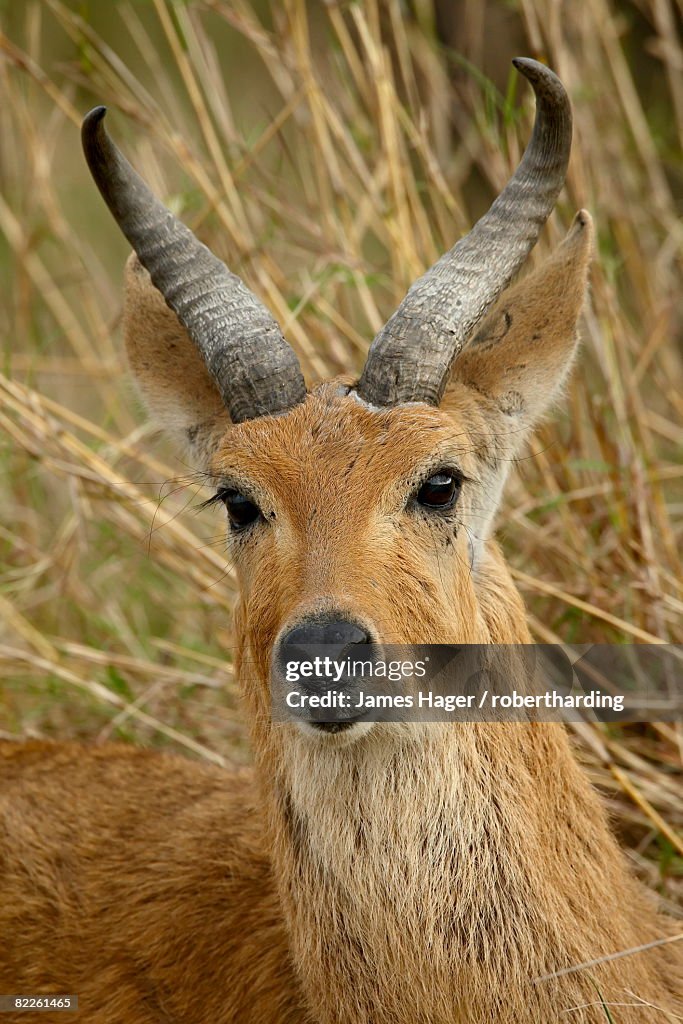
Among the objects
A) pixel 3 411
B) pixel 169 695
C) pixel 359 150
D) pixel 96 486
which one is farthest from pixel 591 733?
pixel 359 150

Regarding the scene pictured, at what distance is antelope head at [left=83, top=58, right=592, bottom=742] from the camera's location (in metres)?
3.55

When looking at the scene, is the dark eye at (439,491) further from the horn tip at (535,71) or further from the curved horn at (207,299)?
the horn tip at (535,71)

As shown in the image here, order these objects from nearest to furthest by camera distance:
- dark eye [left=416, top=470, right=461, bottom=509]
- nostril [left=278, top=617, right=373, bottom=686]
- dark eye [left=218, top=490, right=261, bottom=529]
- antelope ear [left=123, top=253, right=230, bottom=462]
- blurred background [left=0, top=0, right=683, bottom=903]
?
nostril [left=278, top=617, right=373, bottom=686] < dark eye [left=416, top=470, right=461, bottom=509] < dark eye [left=218, top=490, right=261, bottom=529] < antelope ear [left=123, top=253, right=230, bottom=462] < blurred background [left=0, top=0, right=683, bottom=903]

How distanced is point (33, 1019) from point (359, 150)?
463cm

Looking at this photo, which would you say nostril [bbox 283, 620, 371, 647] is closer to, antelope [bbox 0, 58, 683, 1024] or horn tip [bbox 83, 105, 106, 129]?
antelope [bbox 0, 58, 683, 1024]

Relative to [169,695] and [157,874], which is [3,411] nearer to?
[169,695]

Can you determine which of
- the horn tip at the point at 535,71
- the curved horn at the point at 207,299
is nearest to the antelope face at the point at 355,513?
the curved horn at the point at 207,299

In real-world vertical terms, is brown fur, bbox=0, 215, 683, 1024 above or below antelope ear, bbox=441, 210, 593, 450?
below

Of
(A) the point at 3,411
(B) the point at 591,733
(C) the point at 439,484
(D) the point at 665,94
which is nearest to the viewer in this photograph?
(C) the point at 439,484

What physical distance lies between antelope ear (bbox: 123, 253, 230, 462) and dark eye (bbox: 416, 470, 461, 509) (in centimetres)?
94

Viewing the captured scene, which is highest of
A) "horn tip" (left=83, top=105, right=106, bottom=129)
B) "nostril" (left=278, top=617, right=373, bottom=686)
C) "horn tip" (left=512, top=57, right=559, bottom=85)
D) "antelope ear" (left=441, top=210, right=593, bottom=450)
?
"horn tip" (left=83, top=105, right=106, bottom=129)

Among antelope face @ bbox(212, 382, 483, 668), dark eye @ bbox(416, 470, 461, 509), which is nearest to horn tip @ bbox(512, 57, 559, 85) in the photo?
antelope face @ bbox(212, 382, 483, 668)

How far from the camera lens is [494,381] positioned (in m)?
4.14

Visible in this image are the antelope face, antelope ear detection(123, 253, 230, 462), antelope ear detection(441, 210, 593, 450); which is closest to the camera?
the antelope face
